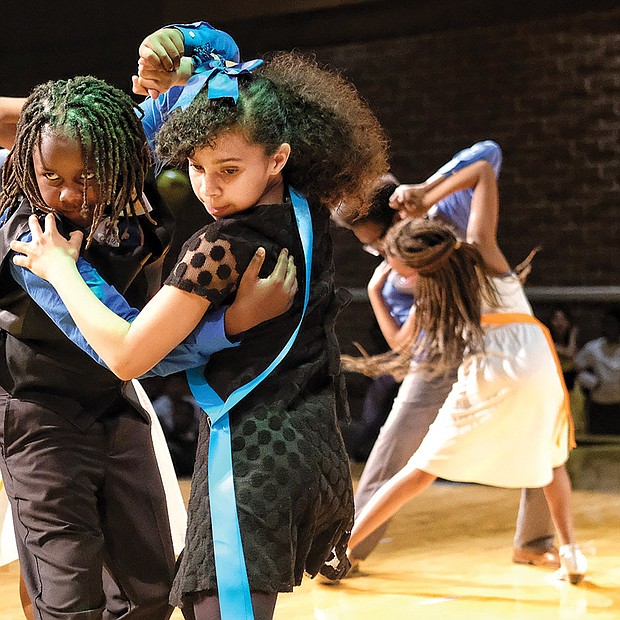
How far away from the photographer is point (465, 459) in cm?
354

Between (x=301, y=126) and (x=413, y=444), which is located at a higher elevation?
(x=301, y=126)

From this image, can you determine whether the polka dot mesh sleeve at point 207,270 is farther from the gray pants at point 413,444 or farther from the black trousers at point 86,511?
the gray pants at point 413,444

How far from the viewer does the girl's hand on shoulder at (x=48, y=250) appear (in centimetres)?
163

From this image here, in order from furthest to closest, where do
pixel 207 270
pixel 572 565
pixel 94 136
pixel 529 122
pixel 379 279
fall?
pixel 529 122
pixel 379 279
pixel 572 565
pixel 94 136
pixel 207 270

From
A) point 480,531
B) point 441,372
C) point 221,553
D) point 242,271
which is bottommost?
point 480,531

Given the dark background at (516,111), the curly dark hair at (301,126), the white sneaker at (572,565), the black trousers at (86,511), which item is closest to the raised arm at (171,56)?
the curly dark hair at (301,126)

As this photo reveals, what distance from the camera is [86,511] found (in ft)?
6.36

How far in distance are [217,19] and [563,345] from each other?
Answer: 2.96 meters

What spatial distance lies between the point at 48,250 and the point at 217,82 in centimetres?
37

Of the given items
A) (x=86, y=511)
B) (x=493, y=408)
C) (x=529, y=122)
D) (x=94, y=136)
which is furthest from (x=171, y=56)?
(x=529, y=122)

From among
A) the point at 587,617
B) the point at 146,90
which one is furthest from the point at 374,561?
the point at 146,90

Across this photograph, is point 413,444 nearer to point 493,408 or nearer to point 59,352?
point 493,408

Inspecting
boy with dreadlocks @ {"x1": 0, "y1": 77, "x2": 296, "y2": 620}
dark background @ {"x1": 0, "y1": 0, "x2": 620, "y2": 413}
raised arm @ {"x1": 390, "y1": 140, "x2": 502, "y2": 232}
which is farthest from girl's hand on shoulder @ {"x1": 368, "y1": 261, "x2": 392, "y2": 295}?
dark background @ {"x1": 0, "y1": 0, "x2": 620, "y2": 413}

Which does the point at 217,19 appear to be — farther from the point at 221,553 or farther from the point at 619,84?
the point at 221,553
